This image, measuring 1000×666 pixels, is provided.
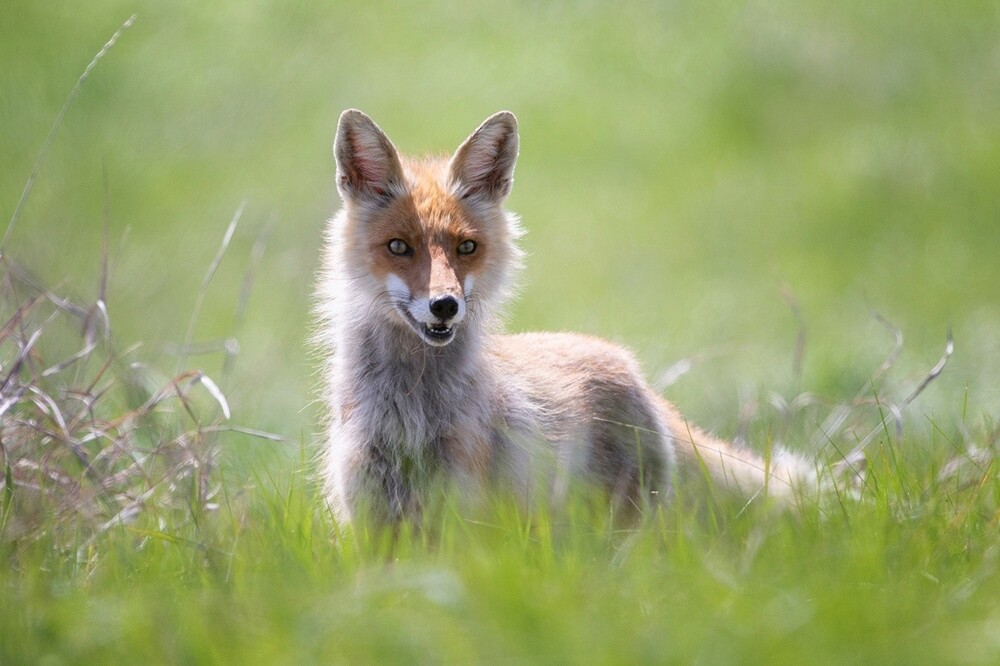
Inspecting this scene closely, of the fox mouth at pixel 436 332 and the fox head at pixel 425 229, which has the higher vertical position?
the fox head at pixel 425 229

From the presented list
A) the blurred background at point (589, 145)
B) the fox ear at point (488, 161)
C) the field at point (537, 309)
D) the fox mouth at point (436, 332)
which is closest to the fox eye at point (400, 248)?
the fox mouth at point (436, 332)

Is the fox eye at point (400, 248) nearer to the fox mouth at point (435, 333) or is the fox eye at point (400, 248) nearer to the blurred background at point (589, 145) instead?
the fox mouth at point (435, 333)

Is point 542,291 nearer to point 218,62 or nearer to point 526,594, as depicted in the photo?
point 218,62

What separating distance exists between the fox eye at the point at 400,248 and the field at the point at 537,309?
101cm

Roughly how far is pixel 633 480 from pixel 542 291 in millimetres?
6713

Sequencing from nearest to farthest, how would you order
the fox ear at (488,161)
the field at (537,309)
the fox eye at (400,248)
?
the field at (537,309)
the fox eye at (400,248)
the fox ear at (488,161)

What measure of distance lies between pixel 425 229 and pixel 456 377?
29.5 inches

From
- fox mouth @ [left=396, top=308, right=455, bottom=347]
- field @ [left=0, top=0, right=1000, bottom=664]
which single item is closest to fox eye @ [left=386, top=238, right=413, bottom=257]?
fox mouth @ [left=396, top=308, right=455, bottom=347]

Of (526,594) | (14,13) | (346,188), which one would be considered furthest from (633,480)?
(14,13)

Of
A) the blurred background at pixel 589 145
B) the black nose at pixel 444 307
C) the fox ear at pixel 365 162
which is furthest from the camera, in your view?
the blurred background at pixel 589 145

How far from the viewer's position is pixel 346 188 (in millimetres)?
5840

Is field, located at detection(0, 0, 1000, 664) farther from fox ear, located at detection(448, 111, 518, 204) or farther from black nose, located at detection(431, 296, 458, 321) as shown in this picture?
fox ear, located at detection(448, 111, 518, 204)

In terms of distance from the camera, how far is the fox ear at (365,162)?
569cm

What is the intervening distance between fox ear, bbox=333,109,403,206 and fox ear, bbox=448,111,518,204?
34 cm
